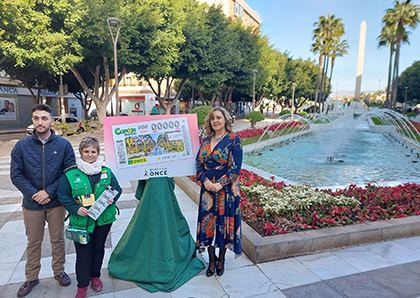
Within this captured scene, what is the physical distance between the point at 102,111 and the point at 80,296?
65.3 feet

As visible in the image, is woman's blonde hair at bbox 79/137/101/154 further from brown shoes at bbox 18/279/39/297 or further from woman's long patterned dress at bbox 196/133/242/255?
brown shoes at bbox 18/279/39/297

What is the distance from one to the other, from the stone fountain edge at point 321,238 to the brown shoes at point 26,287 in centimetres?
250

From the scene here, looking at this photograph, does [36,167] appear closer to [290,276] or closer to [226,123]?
[226,123]

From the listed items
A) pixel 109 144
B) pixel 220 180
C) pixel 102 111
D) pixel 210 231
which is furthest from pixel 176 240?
pixel 102 111

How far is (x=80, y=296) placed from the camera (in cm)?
288

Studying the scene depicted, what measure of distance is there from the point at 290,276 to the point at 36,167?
3.02 m

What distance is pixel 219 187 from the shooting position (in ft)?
10.2

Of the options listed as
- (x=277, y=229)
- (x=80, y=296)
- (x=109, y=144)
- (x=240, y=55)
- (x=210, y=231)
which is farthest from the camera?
(x=240, y=55)

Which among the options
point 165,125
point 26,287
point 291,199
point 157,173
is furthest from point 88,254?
point 291,199

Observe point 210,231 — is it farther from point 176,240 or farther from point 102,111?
point 102,111

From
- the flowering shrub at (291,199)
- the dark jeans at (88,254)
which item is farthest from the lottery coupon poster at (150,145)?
the flowering shrub at (291,199)

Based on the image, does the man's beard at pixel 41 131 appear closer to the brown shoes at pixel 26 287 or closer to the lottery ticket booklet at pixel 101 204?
the lottery ticket booklet at pixel 101 204

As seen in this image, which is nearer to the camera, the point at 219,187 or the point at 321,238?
the point at 219,187

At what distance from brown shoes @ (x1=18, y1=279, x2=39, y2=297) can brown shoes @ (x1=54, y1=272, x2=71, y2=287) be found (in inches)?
8.3
